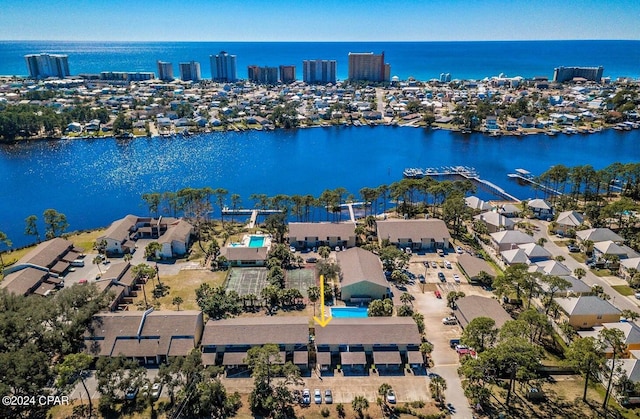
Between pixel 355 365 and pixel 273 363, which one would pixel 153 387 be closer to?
pixel 273 363

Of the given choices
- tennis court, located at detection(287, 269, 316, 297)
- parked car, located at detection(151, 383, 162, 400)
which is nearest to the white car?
tennis court, located at detection(287, 269, 316, 297)

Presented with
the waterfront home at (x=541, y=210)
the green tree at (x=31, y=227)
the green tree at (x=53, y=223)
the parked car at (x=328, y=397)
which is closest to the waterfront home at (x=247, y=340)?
the parked car at (x=328, y=397)

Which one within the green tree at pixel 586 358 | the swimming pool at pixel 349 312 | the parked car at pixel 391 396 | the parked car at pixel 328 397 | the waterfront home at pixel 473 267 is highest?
the green tree at pixel 586 358

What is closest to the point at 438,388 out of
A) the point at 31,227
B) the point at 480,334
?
the point at 480,334

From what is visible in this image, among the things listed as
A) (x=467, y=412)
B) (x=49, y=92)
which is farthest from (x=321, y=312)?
(x=49, y=92)

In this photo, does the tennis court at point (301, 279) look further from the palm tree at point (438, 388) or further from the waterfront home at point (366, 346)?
the palm tree at point (438, 388)

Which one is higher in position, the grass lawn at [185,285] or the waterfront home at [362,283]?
the waterfront home at [362,283]
